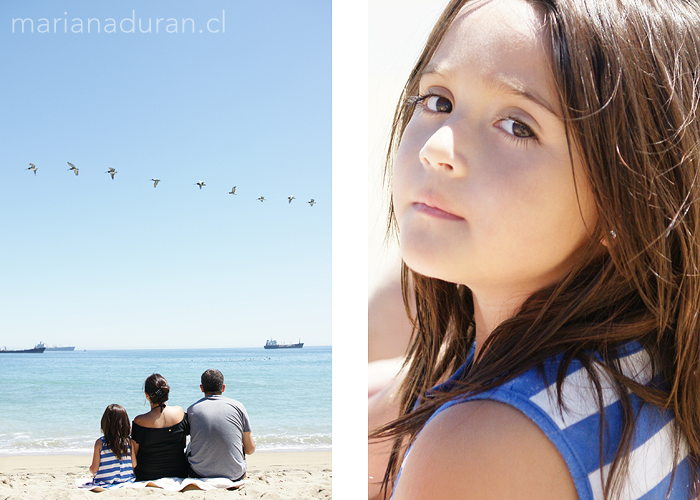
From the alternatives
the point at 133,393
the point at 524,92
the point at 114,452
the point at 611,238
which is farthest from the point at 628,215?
the point at 133,393

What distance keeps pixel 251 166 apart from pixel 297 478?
1697cm

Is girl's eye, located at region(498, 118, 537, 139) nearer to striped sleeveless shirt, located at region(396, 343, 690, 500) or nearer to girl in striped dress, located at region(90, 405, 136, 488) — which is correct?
striped sleeveless shirt, located at region(396, 343, 690, 500)

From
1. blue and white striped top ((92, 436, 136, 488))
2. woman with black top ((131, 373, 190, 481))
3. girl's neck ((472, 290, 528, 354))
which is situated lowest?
blue and white striped top ((92, 436, 136, 488))

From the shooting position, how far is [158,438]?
8.57 ft

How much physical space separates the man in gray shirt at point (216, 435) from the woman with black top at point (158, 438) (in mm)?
72

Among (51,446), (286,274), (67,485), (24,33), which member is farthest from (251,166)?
(67,485)

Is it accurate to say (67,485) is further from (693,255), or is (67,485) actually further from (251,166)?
(251,166)

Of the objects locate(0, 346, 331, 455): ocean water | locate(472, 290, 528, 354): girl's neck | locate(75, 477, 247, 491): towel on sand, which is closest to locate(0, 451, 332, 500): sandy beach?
locate(75, 477, 247, 491): towel on sand

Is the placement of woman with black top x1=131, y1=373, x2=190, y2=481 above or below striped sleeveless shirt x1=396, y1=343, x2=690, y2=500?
below

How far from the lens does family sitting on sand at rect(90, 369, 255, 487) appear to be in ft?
8.57

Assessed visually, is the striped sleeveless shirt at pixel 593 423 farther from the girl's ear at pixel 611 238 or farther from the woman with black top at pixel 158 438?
the woman with black top at pixel 158 438

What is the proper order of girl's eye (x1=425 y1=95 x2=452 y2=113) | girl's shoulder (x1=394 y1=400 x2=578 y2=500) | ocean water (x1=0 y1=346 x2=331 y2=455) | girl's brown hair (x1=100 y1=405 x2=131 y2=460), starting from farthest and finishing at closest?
ocean water (x1=0 y1=346 x2=331 y2=455) < girl's brown hair (x1=100 y1=405 x2=131 y2=460) < girl's eye (x1=425 y1=95 x2=452 y2=113) < girl's shoulder (x1=394 y1=400 x2=578 y2=500)

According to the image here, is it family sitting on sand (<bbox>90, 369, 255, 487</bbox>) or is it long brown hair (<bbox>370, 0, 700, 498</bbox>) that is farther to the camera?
family sitting on sand (<bbox>90, 369, 255, 487</bbox>)

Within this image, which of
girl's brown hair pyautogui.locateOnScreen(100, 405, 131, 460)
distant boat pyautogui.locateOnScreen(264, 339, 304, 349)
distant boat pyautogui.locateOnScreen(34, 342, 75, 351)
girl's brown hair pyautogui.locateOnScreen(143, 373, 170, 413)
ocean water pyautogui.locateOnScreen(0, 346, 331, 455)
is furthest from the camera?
distant boat pyautogui.locateOnScreen(264, 339, 304, 349)
